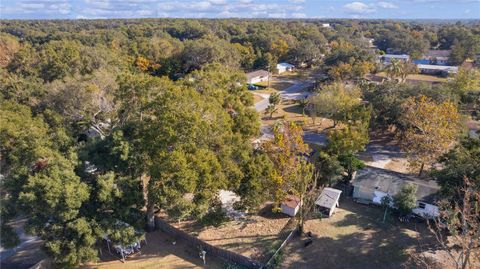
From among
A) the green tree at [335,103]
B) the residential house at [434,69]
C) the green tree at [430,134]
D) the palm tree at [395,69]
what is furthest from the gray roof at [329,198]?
the residential house at [434,69]

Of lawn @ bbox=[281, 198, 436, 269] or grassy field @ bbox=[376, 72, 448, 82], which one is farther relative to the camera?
grassy field @ bbox=[376, 72, 448, 82]

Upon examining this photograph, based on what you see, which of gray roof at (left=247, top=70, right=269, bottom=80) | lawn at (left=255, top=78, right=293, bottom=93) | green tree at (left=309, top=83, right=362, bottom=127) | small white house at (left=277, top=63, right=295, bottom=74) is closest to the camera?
green tree at (left=309, top=83, right=362, bottom=127)

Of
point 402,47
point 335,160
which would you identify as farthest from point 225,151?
point 402,47

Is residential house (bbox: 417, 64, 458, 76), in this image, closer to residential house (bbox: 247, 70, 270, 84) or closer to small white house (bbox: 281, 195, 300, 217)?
residential house (bbox: 247, 70, 270, 84)

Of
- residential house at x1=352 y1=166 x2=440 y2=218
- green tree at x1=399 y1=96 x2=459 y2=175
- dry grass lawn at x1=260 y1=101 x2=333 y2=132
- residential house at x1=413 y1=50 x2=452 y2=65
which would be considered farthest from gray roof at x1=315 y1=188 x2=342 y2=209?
residential house at x1=413 y1=50 x2=452 y2=65

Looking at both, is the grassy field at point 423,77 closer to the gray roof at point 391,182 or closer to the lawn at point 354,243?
the gray roof at point 391,182

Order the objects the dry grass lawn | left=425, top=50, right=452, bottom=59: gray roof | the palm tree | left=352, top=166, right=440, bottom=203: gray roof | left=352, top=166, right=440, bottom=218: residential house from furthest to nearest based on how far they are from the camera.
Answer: left=425, top=50, right=452, bottom=59: gray roof
the palm tree
the dry grass lawn
left=352, top=166, right=440, bottom=203: gray roof
left=352, top=166, right=440, bottom=218: residential house
